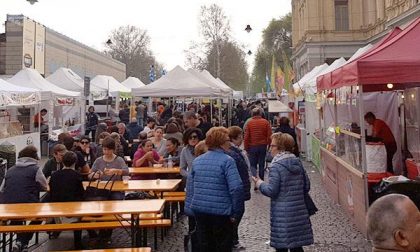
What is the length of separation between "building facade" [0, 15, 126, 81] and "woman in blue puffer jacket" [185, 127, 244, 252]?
31.3 metres

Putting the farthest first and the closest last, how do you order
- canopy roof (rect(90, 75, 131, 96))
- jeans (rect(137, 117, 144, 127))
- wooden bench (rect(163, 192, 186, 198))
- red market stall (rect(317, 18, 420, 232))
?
canopy roof (rect(90, 75, 131, 96)), jeans (rect(137, 117, 144, 127)), wooden bench (rect(163, 192, 186, 198)), red market stall (rect(317, 18, 420, 232))

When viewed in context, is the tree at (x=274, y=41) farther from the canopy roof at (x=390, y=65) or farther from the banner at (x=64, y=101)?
the canopy roof at (x=390, y=65)

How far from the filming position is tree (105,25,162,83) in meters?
87.4

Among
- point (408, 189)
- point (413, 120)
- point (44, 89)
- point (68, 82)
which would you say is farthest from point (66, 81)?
point (408, 189)

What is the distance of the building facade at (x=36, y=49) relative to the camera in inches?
1312

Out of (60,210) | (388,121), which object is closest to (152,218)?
(60,210)

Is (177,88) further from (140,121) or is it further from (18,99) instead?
(140,121)

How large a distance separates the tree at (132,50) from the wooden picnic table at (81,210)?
→ 8194cm

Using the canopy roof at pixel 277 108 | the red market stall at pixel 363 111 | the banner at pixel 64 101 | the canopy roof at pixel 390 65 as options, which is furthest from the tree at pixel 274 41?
the canopy roof at pixel 390 65

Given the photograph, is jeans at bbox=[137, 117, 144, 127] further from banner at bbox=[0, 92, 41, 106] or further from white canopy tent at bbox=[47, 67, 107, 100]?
banner at bbox=[0, 92, 41, 106]

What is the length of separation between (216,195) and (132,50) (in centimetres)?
8584

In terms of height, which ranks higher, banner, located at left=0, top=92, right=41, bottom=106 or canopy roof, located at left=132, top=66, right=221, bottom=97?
canopy roof, located at left=132, top=66, right=221, bottom=97

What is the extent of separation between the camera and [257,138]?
37.0ft

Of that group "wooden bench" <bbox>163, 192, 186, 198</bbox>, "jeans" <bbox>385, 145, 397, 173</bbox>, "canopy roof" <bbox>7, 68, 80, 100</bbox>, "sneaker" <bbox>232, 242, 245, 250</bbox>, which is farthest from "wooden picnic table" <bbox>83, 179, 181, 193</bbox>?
"canopy roof" <bbox>7, 68, 80, 100</bbox>
